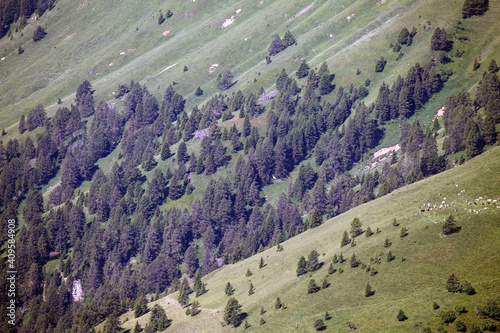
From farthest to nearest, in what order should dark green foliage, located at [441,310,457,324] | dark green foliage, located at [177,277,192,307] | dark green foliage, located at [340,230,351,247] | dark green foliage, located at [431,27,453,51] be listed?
dark green foliage, located at [431,27,453,51], dark green foliage, located at [177,277,192,307], dark green foliage, located at [340,230,351,247], dark green foliage, located at [441,310,457,324]

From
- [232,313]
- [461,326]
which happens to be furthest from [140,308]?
[461,326]

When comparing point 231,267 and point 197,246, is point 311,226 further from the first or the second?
point 197,246

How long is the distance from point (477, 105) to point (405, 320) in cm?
9814

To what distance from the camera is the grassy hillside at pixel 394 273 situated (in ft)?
243

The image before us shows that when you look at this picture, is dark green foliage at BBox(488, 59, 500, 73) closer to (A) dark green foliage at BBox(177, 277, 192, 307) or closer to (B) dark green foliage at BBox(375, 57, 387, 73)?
(B) dark green foliage at BBox(375, 57, 387, 73)

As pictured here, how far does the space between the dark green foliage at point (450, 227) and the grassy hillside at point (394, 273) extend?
99cm

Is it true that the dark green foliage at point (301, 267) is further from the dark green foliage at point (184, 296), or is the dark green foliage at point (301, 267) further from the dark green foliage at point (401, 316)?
the dark green foliage at point (401, 316)

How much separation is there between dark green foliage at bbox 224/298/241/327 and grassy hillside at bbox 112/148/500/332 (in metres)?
1.99

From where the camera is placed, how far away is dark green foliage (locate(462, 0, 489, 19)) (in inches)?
7372

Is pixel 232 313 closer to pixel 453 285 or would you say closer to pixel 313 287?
pixel 313 287

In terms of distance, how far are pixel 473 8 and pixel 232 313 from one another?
15972 centimetres

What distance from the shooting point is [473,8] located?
188 meters

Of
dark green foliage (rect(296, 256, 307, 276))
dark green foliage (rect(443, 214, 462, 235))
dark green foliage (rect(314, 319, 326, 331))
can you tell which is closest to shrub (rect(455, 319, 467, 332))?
dark green foliage (rect(314, 319, 326, 331))

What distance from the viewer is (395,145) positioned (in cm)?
16562
